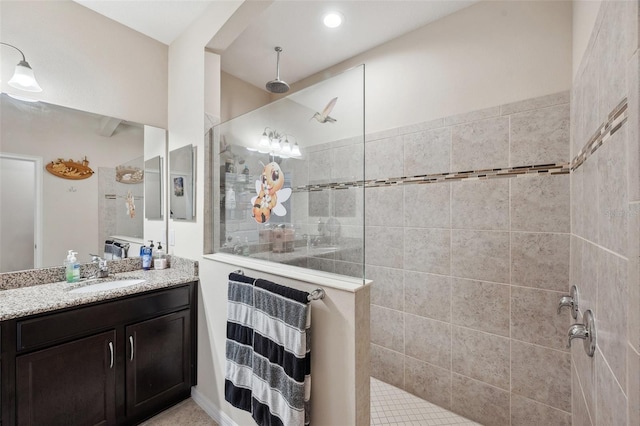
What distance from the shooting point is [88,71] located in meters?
1.97

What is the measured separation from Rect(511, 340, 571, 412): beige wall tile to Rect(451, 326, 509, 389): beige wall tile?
0.05 metres

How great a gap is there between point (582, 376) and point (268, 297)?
4.76 feet

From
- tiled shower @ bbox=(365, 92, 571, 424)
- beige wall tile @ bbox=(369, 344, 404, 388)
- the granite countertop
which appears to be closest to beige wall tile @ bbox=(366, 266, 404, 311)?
tiled shower @ bbox=(365, 92, 571, 424)

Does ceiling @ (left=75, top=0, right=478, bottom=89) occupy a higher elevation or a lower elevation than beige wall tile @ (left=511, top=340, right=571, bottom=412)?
higher

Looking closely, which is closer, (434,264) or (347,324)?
(347,324)

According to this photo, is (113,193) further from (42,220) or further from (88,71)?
(88,71)

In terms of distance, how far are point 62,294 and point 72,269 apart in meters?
0.32

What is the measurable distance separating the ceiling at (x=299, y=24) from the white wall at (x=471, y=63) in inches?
5.7

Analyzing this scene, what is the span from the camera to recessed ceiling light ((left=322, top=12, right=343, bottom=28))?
1.99 metres

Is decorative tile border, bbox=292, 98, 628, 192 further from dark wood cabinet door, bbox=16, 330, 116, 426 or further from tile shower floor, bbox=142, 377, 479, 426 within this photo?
tile shower floor, bbox=142, 377, 479, 426

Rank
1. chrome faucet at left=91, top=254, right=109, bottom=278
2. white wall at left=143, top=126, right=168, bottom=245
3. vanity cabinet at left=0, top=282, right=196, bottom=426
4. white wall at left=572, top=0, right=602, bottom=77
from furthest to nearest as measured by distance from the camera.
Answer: white wall at left=143, top=126, right=168, bottom=245 → chrome faucet at left=91, top=254, right=109, bottom=278 → vanity cabinet at left=0, top=282, right=196, bottom=426 → white wall at left=572, top=0, right=602, bottom=77

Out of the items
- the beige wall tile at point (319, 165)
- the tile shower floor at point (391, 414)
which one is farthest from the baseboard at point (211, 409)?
the beige wall tile at point (319, 165)

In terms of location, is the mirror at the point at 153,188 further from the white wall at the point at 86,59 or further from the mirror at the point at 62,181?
the white wall at the point at 86,59

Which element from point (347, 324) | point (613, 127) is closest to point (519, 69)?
point (613, 127)
